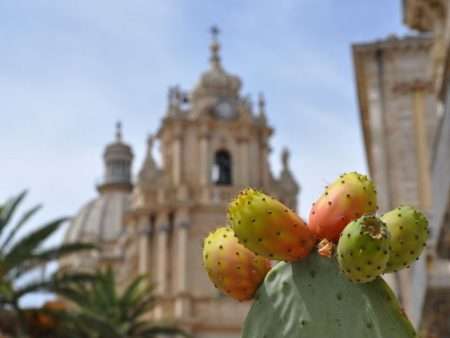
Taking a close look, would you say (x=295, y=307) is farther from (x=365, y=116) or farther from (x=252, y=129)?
(x=252, y=129)

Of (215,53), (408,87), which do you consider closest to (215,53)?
(215,53)

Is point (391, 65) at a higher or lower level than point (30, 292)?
higher

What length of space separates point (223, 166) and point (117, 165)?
35022 millimetres

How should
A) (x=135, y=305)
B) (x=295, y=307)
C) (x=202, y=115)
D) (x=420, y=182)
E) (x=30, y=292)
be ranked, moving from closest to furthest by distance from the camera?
1. (x=295, y=307)
2. (x=30, y=292)
3. (x=420, y=182)
4. (x=135, y=305)
5. (x=202, y=115)

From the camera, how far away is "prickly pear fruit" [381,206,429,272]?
624 centimetres

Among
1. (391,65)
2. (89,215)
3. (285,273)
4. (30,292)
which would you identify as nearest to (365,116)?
(391,65)

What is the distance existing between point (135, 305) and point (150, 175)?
18.3 metres

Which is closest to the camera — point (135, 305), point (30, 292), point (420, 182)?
point (30, 292)

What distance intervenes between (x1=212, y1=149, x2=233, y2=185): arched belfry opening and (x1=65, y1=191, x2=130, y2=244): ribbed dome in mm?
22343

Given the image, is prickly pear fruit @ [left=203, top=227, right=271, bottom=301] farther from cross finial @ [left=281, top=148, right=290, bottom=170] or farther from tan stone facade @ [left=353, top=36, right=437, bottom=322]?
cross finial @ [left=281, top=148, right=290, bottom=170]

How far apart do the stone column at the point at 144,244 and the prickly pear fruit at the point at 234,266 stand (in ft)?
→ 132

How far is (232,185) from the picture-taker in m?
49.3

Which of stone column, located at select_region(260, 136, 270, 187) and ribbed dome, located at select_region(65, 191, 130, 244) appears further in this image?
ribbed dome, located at select_region(65, 191, 130, 244)

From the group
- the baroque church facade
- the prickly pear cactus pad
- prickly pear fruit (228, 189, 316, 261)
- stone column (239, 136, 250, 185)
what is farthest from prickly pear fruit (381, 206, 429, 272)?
stone column (239, 136, 250, 185)
